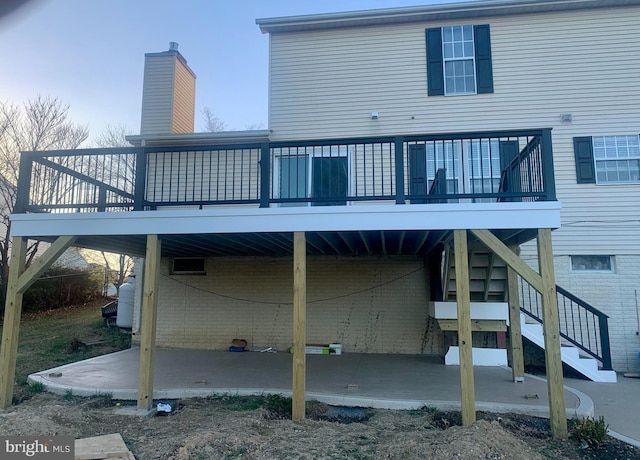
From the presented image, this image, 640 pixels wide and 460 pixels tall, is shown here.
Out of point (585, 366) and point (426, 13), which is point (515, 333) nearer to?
point (585, 366)

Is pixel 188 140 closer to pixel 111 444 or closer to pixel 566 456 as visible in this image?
pixel 111 444

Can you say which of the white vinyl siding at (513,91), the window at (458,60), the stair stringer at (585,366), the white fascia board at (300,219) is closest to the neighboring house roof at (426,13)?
the white vinyl siding at (513,91)

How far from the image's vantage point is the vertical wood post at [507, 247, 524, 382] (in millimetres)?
6051

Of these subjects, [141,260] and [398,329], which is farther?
[141,260]

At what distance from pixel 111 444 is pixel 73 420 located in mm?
996

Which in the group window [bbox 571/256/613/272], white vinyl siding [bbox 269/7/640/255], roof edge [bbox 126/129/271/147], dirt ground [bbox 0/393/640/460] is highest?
white vinyl siding [bbox 269/7/640/255]

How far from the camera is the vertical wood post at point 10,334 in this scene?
16.7ft

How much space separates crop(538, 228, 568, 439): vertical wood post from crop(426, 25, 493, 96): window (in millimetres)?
5086

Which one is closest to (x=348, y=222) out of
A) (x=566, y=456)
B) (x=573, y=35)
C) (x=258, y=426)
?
(x=258, y=426)

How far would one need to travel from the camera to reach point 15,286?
17.3 ft

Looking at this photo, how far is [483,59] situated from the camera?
867 centimetres

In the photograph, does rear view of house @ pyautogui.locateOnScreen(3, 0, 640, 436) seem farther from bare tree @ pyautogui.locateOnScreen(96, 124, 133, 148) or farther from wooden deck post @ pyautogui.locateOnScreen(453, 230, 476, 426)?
bare tree @ pyautogui.locateOnScreen(96, 124, 133, 148)

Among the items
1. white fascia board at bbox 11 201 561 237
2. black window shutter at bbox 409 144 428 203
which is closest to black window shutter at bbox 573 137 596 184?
black window shutter at bbox 409 144 428 203

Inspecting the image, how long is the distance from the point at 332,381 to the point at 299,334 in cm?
164
